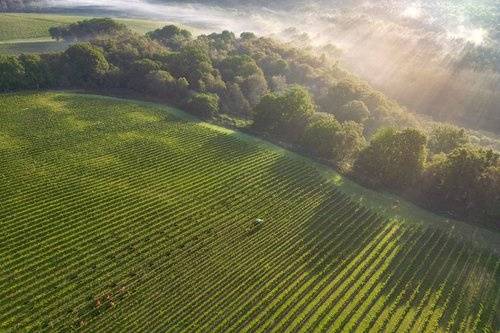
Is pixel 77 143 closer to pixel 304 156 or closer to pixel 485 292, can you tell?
pixel 304 156

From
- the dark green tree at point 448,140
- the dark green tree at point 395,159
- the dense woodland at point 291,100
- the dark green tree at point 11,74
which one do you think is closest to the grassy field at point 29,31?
the dense woodland at point 291,100

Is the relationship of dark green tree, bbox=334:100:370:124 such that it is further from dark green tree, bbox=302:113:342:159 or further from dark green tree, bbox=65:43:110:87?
dark green tree, bbox=65:43:110:87

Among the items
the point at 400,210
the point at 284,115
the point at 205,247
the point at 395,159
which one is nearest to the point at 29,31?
the point at 284,115

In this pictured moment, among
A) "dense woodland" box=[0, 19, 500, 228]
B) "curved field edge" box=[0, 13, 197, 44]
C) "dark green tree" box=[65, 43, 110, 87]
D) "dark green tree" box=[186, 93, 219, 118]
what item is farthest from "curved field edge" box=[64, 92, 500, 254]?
"curved field edge" box=[0, 13, 197, 44]

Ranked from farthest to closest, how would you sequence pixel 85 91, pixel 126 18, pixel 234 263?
pixel 126 18 < pixel 85 91 < pixel 234 263

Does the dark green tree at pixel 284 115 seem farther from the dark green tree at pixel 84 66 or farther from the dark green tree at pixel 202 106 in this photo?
the dark green tree at pixel 84 66

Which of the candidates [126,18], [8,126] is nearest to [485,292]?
[8,126]
